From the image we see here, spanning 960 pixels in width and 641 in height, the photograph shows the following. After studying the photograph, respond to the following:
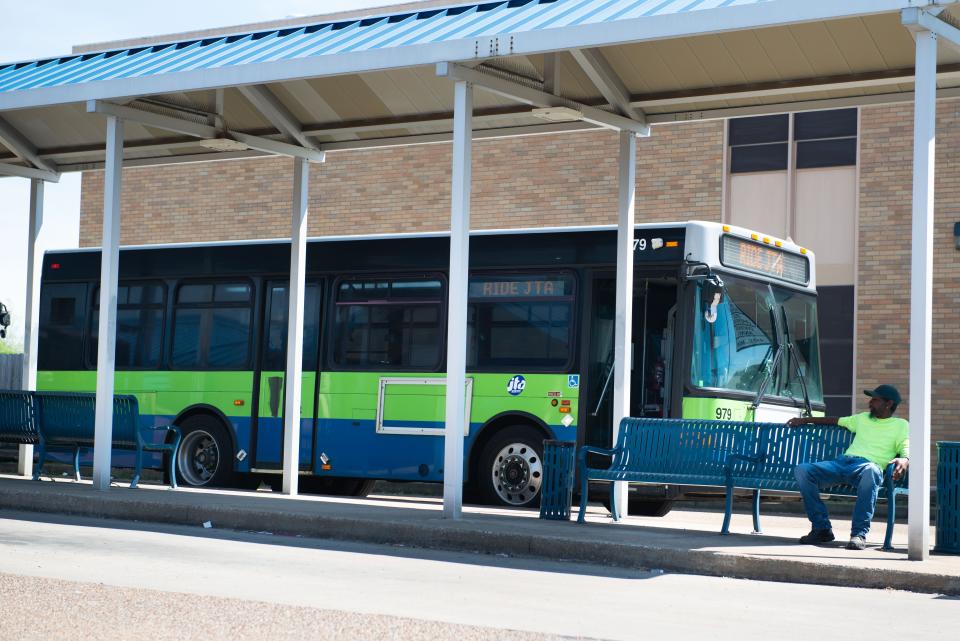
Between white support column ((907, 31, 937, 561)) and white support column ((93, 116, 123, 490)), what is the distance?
8034 mm

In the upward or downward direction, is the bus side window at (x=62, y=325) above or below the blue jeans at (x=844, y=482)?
above

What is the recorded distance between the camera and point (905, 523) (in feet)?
61.1

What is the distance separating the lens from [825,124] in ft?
80.8

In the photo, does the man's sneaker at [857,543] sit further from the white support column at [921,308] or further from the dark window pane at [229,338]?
the dark window pane at [229,338]

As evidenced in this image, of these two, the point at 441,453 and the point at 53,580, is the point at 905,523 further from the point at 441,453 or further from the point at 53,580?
the point at 53,580

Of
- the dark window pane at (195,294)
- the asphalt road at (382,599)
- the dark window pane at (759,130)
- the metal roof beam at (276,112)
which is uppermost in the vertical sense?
the dark window pane at (759,130)

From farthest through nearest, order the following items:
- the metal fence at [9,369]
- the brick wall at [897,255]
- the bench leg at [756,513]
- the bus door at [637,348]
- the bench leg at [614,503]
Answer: the metal fence at [9,369] < the brick wall at [897,255] < the bus door at [637,348] < the bench leg at [614,503] < the bench leg at [756,513]

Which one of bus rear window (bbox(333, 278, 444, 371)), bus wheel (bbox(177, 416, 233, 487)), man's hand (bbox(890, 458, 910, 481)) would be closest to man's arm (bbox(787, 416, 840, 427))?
man's hand (bbox(890, 458, 910, 481))

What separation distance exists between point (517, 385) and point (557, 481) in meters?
3.14

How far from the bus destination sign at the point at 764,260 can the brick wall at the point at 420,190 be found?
343 inches

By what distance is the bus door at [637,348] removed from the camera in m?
15.7

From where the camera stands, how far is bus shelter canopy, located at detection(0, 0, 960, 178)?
11.6 metres

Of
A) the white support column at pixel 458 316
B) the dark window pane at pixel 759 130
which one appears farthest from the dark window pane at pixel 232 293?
the dark window pane at pixel 759 130

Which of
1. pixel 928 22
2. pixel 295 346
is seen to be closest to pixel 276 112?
pixel 295 346
